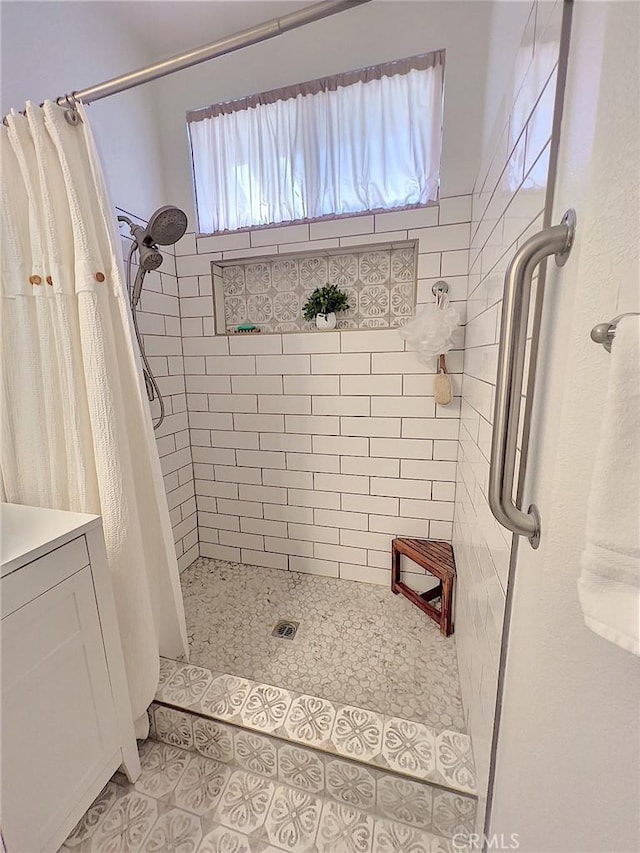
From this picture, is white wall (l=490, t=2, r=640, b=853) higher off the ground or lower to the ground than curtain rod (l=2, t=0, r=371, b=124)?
lower

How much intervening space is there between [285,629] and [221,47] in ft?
6.53

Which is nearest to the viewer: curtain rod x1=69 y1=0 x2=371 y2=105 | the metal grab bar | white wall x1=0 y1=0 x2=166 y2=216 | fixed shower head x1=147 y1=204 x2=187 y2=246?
the metal grab bar

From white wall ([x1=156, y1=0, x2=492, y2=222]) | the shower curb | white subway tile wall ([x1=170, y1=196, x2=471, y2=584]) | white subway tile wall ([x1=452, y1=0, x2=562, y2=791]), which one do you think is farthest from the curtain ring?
the shower curb

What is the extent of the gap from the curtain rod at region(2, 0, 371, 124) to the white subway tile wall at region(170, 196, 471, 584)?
70 cm

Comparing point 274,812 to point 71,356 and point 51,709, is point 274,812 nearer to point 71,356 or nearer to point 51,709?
point 51,709

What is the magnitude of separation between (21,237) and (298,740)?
1.66 meters

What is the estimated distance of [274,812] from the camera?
100 centimetres

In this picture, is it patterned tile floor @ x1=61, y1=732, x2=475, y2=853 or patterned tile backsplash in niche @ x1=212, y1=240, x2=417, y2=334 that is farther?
patterned tile backsplash in niche @ x1=212, y1=240, x2=417, y2=334

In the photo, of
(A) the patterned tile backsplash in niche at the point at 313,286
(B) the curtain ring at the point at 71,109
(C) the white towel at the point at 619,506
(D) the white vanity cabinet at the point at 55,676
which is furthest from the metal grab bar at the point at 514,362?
(B) the curtain ring at the point at 71,109

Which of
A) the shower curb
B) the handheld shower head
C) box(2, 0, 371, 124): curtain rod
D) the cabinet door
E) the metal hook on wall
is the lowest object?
the shower curb

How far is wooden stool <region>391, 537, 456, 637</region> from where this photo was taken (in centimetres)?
142

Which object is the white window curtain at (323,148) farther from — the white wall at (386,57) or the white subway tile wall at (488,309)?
the white subway tile wall at (488,309)

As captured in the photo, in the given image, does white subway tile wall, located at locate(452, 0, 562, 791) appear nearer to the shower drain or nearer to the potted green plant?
the potted green plant

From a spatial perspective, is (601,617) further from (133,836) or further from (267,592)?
(267,592)
